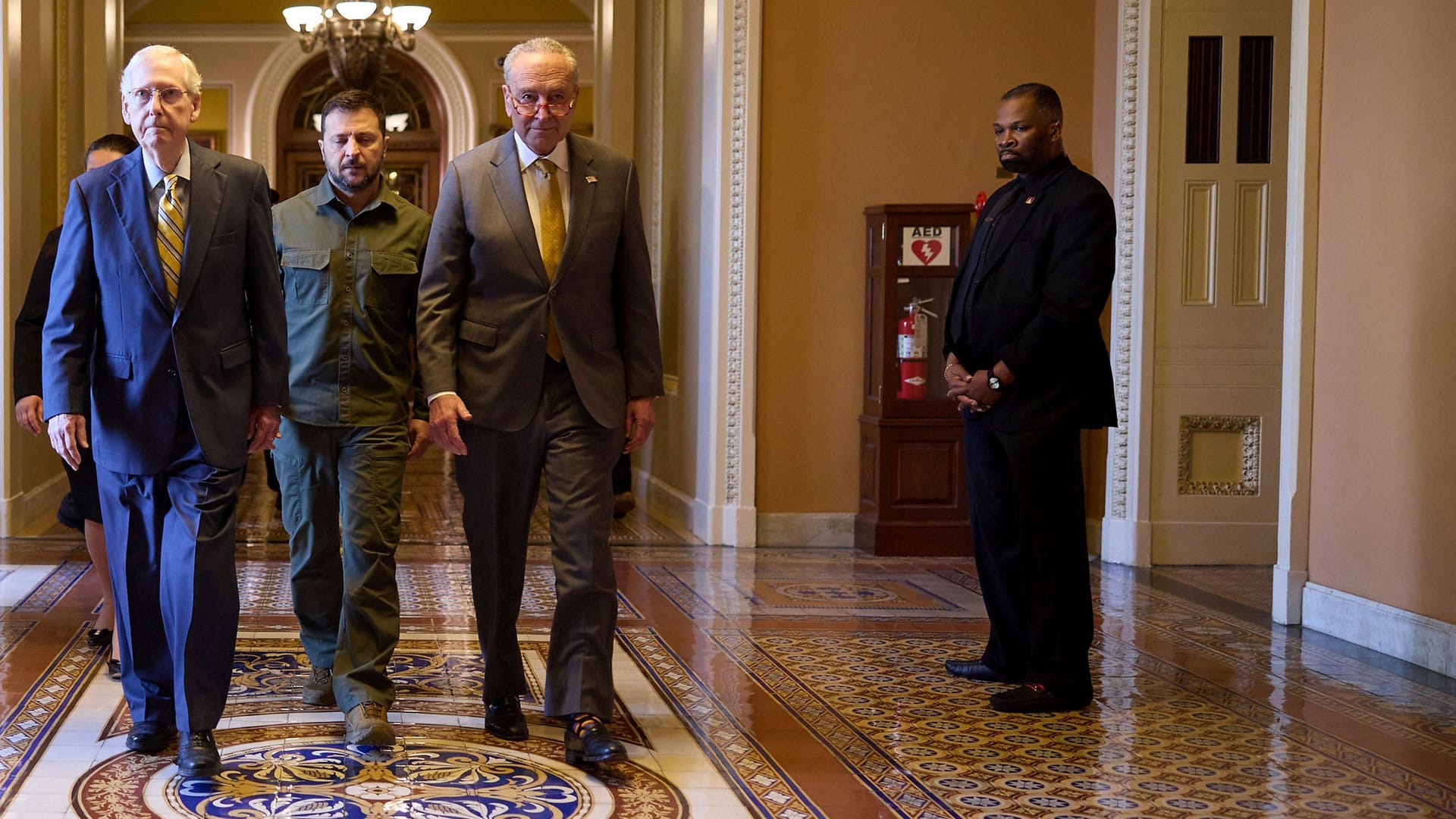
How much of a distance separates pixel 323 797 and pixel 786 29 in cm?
500

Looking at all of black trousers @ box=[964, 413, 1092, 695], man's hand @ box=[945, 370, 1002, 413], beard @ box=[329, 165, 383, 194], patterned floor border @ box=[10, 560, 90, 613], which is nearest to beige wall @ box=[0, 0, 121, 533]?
patterned floor border @ box=[10, 560, 90, 613]

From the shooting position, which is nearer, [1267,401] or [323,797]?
[323,797]

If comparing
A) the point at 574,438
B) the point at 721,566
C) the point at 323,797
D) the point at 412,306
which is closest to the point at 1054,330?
the point at 574,438

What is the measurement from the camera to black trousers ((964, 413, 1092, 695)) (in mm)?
4023

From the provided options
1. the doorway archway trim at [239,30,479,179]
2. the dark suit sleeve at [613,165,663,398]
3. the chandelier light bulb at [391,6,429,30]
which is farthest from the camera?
the doorway archway trim at [239,30,479,179]

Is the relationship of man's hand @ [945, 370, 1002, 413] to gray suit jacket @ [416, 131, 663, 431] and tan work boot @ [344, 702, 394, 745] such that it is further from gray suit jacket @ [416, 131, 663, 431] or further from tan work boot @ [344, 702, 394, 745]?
tan work boot @ [344, 702, 394, 745]

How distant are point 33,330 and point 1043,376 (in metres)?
2.56

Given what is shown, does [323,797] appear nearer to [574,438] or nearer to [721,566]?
[574,438]

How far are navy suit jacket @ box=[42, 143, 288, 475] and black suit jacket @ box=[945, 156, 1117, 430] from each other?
6.42 feet

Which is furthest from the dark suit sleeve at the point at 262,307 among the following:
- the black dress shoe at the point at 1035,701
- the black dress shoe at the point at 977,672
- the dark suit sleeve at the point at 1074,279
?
the black dress shoe at the point at 977,672

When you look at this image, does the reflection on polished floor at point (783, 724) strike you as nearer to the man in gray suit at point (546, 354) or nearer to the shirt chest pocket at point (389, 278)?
the man in gray suit at point (546, 354)

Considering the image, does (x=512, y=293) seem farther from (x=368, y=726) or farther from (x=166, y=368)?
(x=368, y=726)

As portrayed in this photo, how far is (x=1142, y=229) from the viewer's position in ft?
22.4

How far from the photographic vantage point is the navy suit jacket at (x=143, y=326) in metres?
3.13
